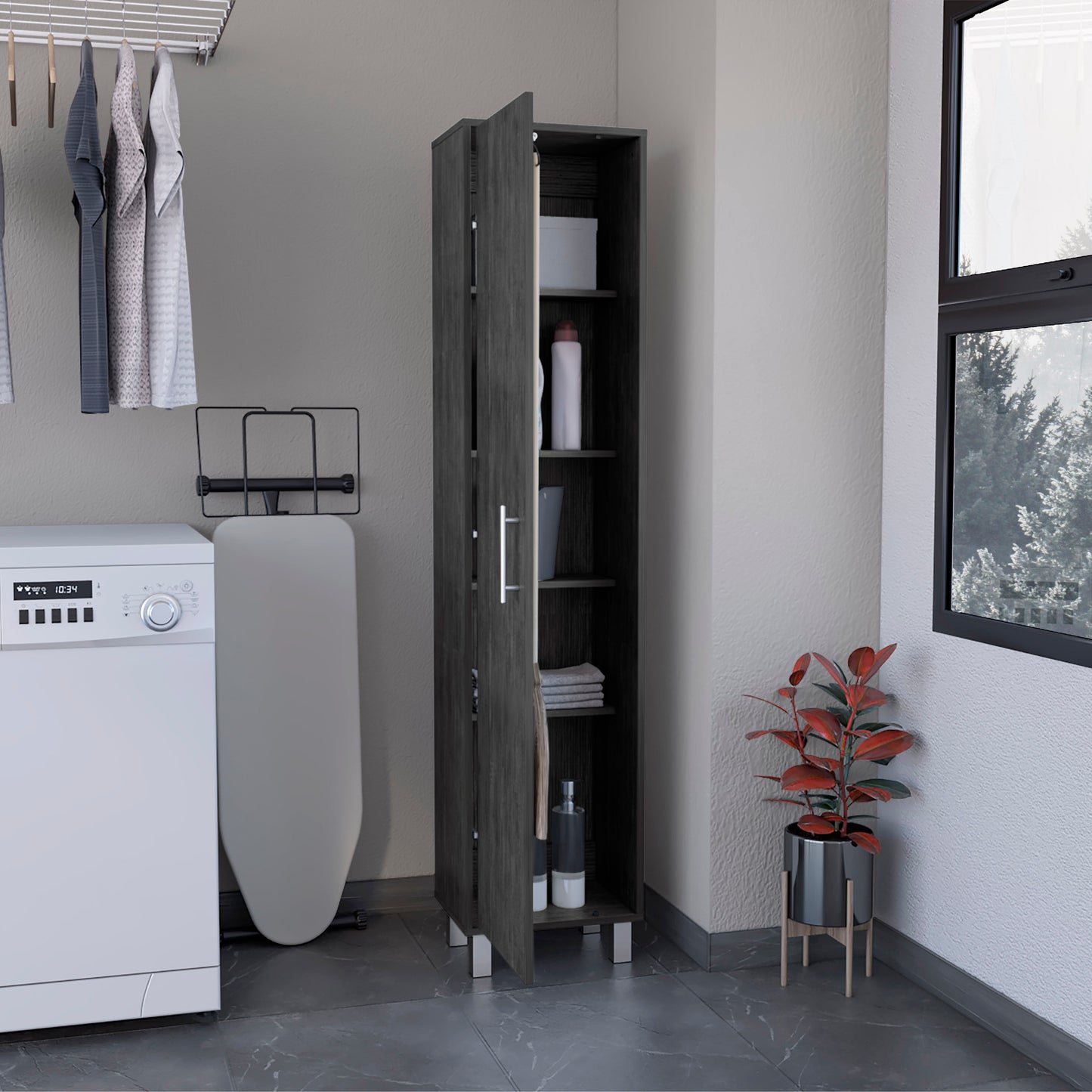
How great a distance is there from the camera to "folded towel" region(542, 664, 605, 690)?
2887mm

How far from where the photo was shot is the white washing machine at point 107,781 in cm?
234

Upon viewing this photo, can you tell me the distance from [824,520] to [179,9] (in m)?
1.86

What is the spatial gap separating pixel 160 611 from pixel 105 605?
0.10 meters

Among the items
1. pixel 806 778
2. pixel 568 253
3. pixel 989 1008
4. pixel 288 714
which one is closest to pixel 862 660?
pixel 806 778

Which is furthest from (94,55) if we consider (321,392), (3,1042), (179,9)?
(3,1042)

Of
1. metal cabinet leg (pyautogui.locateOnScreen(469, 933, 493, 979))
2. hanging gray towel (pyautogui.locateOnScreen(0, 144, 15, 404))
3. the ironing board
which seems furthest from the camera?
the ironing board

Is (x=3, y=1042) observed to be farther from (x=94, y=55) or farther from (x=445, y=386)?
A: (x=94, y=55)

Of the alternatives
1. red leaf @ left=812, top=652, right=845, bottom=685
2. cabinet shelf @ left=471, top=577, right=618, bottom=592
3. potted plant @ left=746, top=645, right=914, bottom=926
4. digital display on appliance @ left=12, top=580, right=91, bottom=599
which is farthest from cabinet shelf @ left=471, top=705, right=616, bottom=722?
digital display on appliance @ left=12, top=580, right=91, bottom=599

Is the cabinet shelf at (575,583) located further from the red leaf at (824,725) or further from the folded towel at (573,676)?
the red leaf at (824,725)

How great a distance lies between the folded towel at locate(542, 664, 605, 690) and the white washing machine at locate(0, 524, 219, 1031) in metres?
0.81

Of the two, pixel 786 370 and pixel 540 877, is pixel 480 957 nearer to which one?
pixel 540 877

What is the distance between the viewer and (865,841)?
260 cm

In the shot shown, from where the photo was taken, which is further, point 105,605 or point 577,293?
point 577,293

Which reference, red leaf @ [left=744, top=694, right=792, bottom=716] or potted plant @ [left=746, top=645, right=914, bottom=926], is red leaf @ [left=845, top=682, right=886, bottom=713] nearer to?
potted plant @ [left=746, top=645, right=914, bottom=926]
